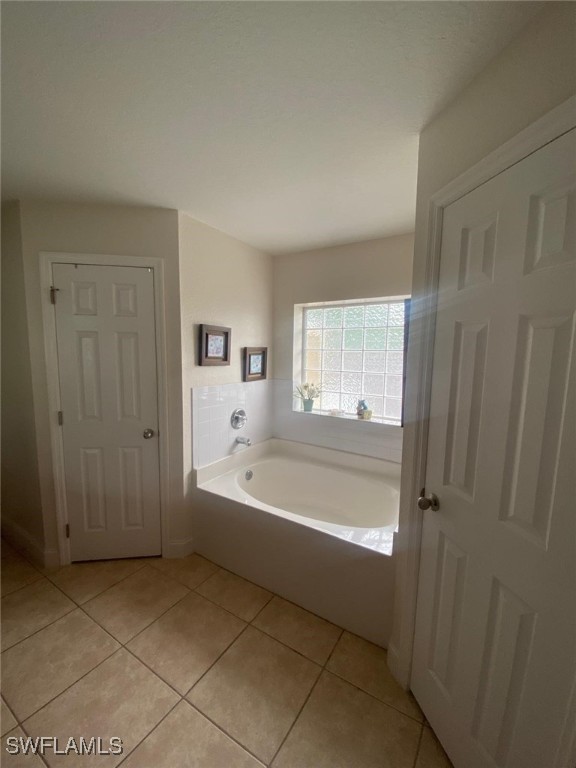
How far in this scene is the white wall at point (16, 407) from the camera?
1.81m

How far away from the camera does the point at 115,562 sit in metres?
2.04

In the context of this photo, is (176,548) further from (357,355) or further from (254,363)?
(357,355)

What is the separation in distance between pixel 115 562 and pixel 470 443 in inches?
92.0

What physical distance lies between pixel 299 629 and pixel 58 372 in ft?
6.77

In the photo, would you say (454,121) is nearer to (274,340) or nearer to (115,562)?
(274,340)

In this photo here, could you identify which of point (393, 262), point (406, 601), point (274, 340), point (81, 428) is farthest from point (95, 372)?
point (393, 262)

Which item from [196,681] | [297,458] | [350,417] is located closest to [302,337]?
[350,417]

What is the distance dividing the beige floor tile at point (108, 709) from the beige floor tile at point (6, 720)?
54 mm

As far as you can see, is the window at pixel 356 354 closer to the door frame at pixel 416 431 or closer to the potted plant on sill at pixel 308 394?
the potted plant on sill at pixel 308 394

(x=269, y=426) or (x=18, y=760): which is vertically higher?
(x=269, y=426)

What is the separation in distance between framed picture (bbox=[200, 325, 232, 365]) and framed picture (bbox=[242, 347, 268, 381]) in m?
0.23

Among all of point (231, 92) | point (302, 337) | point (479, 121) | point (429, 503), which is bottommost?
point (429, 503)

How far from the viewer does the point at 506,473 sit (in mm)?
828

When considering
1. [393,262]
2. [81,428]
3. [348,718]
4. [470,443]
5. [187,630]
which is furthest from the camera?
[393,262]
